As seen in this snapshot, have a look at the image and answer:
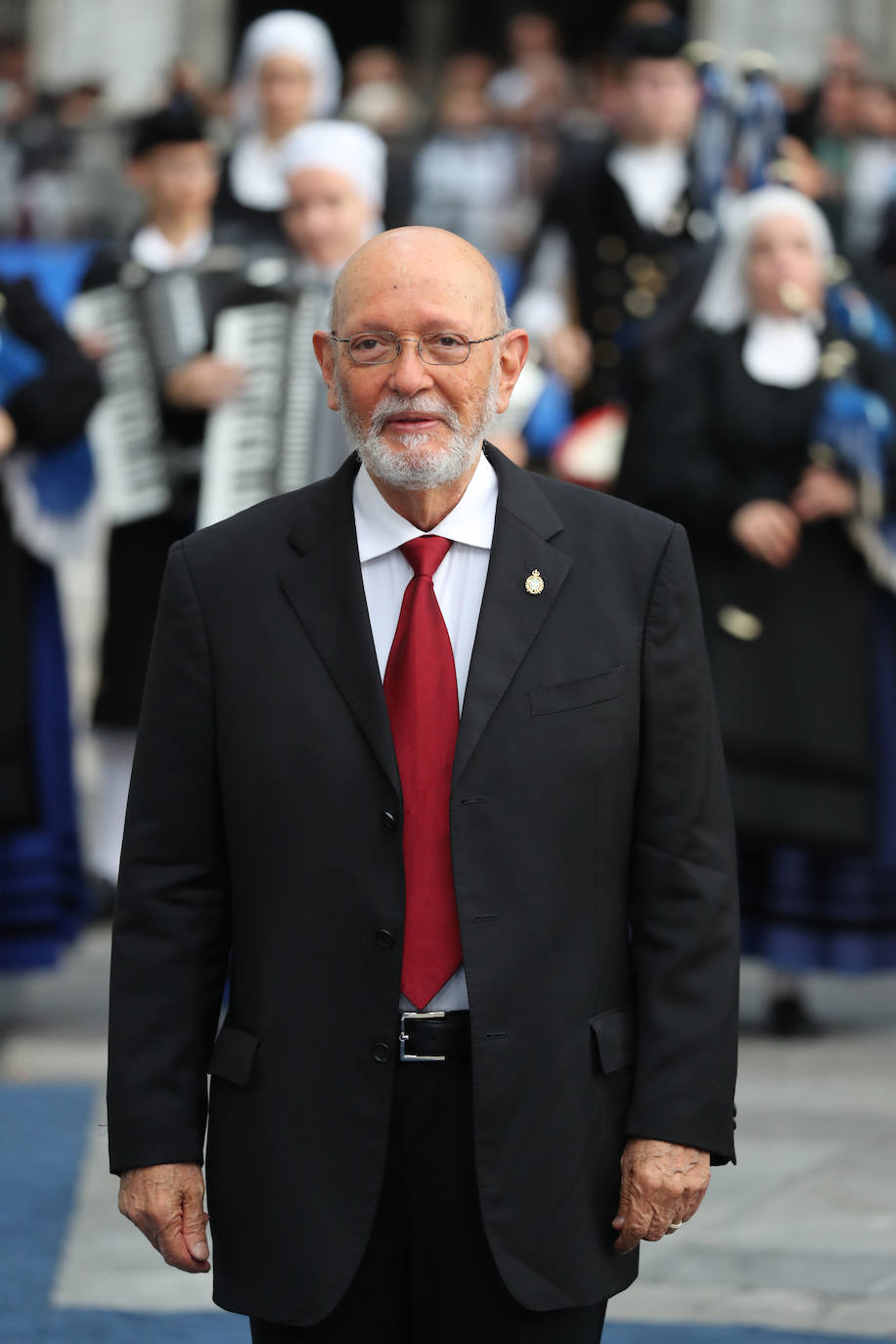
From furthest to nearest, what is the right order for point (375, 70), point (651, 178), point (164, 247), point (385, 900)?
point (375, 70)
point (651, 178)
point (164, 247)
point (385, 900)

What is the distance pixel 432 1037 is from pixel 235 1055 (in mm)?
234

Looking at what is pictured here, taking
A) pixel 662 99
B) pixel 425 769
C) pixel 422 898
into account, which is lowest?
pixel 422 898

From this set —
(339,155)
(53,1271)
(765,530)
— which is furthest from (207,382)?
(53,1271)

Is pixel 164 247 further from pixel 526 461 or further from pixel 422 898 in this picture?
pixel 422 898

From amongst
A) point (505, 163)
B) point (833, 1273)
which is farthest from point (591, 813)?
point (505, 163)

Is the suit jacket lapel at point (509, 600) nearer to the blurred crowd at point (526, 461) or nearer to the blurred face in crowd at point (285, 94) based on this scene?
the blurred crowd at point (526, 461)

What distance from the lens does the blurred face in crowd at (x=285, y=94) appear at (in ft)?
25.3

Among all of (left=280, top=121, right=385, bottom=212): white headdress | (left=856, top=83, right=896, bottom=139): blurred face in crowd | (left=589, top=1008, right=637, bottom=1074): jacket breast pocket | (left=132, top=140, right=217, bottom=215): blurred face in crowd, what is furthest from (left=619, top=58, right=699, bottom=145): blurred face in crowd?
(left=589, top=1008, right=637, bottom=1074): jacket breast pocket

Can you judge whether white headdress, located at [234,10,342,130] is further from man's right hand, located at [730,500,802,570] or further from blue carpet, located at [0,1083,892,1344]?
blue carpet, located at [0,1083,892,1344]

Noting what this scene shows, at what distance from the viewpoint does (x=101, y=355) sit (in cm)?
659

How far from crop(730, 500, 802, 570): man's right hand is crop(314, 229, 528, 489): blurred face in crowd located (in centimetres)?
371

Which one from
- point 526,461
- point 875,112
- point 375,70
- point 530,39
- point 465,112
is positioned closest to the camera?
point 526,461

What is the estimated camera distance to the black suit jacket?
2.69 m

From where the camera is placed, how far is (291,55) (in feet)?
25.6
